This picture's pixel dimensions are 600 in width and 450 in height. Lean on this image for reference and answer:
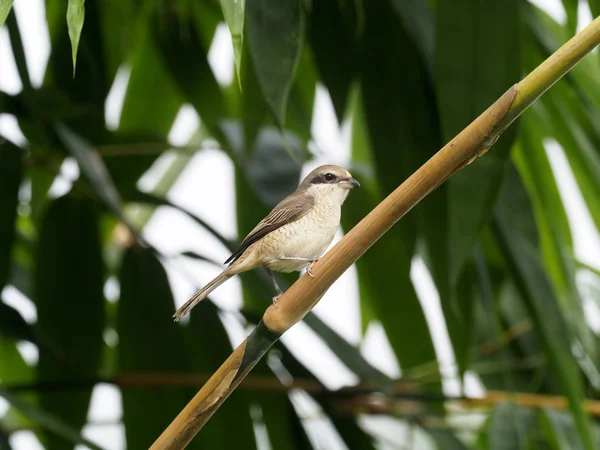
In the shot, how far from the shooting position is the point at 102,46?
213 centimetres

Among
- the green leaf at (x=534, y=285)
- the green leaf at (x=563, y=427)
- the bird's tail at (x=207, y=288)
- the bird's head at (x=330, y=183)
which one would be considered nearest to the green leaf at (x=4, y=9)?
the bird's tail at (x=207, y=288)

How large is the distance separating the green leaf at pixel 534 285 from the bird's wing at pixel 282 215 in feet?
2.22

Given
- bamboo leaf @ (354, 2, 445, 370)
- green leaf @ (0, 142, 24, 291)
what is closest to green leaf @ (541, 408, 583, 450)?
bamboo leaf @ (354, 2, 445, 370)

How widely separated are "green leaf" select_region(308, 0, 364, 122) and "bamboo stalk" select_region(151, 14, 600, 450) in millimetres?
1000

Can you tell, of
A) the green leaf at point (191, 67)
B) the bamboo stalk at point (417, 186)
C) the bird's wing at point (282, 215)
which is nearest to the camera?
the bamboo stalk at point (417, 186)

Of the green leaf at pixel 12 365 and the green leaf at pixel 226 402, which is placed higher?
the green leaf at pixel 12 365

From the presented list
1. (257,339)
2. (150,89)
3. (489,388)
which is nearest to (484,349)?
(489,388)

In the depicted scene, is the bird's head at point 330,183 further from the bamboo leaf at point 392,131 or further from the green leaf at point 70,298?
the green leaf at point 70,298

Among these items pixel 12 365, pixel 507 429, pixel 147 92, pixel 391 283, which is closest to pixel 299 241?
pixel 391 283

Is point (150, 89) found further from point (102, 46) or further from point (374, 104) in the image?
point (374, 104)

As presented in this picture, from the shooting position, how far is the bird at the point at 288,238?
39.2 inches

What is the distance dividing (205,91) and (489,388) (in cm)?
106

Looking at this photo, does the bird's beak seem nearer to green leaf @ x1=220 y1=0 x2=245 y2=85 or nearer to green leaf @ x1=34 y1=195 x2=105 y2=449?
green leaf @ x1=220 y1=0 x2=245 y2=85

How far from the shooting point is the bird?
100 centimetres
